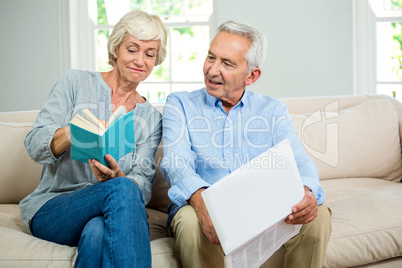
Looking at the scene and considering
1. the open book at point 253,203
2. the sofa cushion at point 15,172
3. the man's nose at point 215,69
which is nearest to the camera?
the open book at point 253,203

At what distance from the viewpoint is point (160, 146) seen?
2059mm

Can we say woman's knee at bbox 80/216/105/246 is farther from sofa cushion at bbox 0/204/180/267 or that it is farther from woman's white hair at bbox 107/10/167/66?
woman's white hair at bbox 107/10/167/66

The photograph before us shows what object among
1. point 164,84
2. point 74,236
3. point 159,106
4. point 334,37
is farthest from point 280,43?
point 74,236

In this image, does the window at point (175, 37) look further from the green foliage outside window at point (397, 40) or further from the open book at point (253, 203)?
the open book at point (253, 203)

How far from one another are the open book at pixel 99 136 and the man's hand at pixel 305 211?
0.57m

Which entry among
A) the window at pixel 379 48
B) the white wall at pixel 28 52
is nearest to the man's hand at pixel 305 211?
the window at pixel 379 48

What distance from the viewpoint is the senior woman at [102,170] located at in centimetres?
125

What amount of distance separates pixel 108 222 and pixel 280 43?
2.40 metres

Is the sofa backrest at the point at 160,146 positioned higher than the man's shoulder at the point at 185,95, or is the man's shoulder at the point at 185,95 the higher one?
the man's shoulder at the point at 185,95

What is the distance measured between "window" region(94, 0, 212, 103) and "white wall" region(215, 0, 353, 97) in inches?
11.7

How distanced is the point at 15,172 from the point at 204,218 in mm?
1069

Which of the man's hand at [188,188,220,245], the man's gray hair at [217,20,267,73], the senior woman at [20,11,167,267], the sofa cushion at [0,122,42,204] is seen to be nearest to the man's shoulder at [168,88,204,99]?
the senior woman at [20,11,167,267]

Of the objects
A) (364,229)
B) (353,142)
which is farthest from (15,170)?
(353,142)

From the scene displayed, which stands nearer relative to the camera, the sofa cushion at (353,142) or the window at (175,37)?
the sofa cushion at (353,142)
